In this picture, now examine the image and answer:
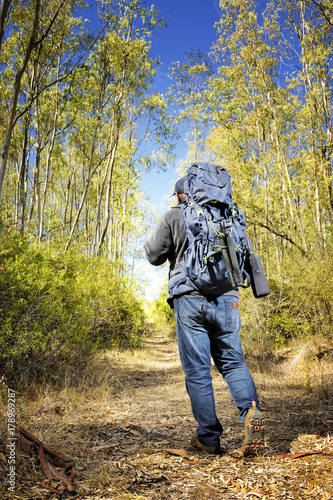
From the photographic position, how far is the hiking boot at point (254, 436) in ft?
6.77

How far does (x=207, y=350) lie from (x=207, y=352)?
1cm

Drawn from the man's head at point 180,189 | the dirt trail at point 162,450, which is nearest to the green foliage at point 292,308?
the dirt trail at point 162,450

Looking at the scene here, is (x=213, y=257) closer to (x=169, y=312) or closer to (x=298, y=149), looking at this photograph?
(x=298, y=149)

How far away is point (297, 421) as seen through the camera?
286 centimetres

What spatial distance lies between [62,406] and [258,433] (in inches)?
85.5

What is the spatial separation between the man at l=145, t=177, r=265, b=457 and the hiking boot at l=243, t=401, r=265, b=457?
0.08 feet

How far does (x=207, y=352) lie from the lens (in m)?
2.26

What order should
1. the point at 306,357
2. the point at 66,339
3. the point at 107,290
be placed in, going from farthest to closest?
the point at 107,290 → the point at 306,357 → the point at 66,339

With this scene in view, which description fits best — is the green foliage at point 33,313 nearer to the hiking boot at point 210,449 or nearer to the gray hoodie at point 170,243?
the gray hoodie at point 170,243

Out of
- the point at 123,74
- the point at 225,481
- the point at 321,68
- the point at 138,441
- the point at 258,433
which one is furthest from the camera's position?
the point at 123,74

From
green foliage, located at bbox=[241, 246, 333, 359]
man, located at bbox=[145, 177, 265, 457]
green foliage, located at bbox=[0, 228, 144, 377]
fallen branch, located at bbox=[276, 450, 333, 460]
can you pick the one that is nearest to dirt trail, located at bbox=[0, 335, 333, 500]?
fallen branch, located at bbox=[276, 450, 333, 460]

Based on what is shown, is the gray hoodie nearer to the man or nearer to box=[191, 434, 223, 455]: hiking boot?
the man

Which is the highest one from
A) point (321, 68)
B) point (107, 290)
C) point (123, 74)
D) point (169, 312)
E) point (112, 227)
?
point (123, 74)

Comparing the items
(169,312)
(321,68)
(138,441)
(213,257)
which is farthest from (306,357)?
(169,312)
